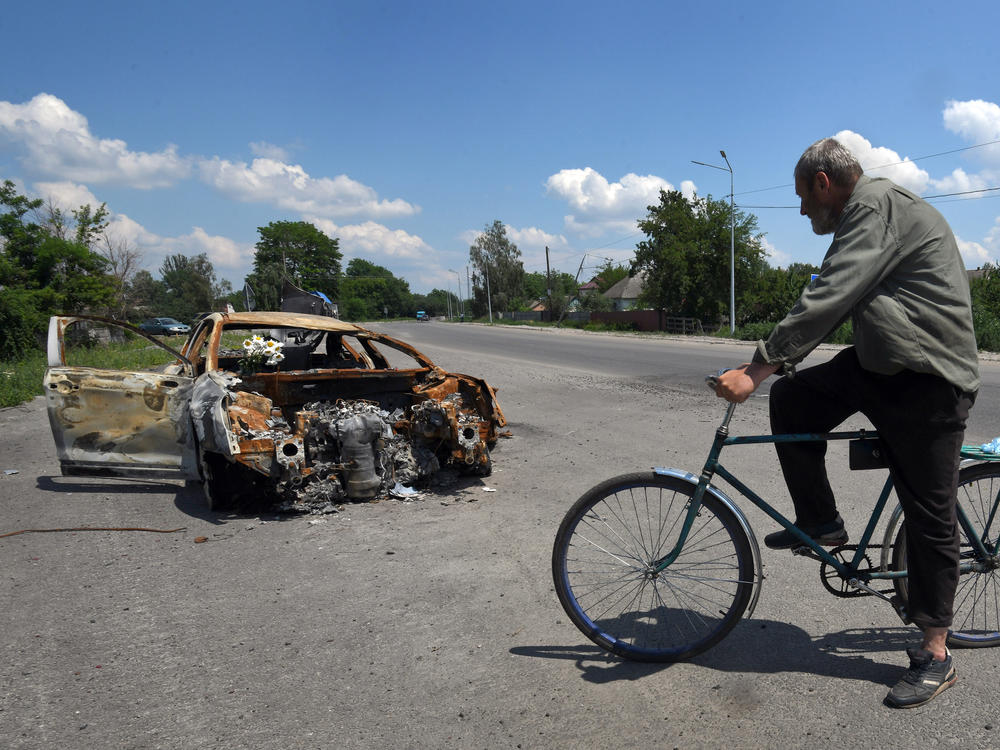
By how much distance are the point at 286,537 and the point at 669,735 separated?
3.10 m

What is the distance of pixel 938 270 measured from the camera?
7.60 ft

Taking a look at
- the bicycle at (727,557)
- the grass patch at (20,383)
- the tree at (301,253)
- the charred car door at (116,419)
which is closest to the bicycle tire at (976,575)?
the bicycle at (727,557)

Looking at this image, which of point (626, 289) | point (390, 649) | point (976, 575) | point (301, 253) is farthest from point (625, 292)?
point (390, 649)

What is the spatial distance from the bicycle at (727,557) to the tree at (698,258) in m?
34.2

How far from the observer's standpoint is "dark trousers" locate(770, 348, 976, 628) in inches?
93.0

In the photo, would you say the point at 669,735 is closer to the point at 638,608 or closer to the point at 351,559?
the point at 638,608

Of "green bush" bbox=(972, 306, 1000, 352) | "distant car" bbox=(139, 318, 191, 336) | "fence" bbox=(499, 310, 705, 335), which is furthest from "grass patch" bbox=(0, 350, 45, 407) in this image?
"fence" bbox=(499, 310, 705, 335)

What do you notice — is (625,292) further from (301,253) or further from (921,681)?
(921,681)

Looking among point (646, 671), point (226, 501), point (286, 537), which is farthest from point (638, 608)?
point (226, 501)

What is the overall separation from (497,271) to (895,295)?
9311 centimetres

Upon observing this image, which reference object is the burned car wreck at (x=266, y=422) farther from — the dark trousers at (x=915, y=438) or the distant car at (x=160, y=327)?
the distant car at (x=160, y=327)

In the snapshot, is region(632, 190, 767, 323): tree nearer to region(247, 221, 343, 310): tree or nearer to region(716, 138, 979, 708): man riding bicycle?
region(716, 138, 979, 708): man riding bicycle

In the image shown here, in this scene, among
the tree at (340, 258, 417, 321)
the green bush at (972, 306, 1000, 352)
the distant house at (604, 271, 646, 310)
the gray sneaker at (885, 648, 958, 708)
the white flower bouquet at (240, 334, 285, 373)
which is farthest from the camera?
the tree at (340, 258, 417, 321)

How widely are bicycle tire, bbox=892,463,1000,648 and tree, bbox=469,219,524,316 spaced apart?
89.1 metres
